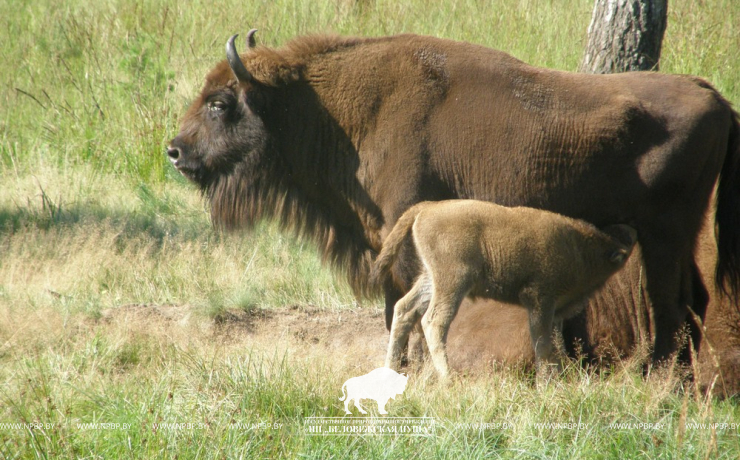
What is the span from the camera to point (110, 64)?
10.6 m

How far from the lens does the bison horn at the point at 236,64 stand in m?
4.81

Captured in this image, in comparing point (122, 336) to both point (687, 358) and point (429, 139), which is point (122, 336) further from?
point (687, 358)

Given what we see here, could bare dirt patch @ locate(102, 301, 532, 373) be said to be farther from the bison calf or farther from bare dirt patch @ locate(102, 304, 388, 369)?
the bison calf

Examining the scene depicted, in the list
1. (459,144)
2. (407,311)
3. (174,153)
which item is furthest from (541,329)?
(174,153)

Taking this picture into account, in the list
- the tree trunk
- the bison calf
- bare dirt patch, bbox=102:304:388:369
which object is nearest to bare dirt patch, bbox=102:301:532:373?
bare dirt patch, bbox=102:304:388:369

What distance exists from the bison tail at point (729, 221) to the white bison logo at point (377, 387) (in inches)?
87.5

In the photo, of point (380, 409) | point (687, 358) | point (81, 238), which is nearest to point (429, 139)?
point (380, 409)

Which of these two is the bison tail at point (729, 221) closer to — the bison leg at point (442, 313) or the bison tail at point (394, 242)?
the bison leg at point (442, 313)

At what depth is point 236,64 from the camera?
16.0ft

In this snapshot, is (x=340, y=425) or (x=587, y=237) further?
(x=587, y=237)

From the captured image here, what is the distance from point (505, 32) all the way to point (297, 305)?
5.28 metres

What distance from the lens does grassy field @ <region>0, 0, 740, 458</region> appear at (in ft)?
12.8

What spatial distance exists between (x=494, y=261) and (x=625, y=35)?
361 cm

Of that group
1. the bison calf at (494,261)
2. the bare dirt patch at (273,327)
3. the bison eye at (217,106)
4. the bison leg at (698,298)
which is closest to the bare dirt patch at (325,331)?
the bare dirt patch at (273,327)
